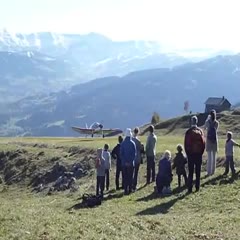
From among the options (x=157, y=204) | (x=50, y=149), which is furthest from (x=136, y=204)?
(x=50, y=149)

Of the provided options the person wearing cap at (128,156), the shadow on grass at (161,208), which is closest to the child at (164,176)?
the person wearing cap at (128,156)

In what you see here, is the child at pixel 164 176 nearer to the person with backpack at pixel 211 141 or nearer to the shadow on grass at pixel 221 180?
the shadow on grass at pixel 221 180

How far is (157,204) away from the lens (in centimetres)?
2500

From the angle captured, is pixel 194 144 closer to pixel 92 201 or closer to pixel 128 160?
pixel 128 160

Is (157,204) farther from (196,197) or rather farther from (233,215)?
(233,215)

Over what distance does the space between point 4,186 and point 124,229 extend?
102ft

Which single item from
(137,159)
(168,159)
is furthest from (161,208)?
(137,159)

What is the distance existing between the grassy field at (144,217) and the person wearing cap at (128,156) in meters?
0.86

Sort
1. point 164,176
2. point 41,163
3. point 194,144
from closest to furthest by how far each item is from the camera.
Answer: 1. point 194,144
2. point 164,176
3. point 41,163

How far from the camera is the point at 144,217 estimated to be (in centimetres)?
2097

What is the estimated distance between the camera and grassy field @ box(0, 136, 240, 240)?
1725 centimetres

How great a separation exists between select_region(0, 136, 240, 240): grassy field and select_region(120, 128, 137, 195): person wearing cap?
857 millimetres

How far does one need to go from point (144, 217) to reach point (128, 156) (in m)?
7.40

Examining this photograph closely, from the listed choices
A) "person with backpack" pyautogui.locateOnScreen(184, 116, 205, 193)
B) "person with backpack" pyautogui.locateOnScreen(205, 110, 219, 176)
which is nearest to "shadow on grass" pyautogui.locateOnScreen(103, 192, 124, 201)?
"person with backpack" pyautogui.locateOnScreen(205, 110, 219, 176)
